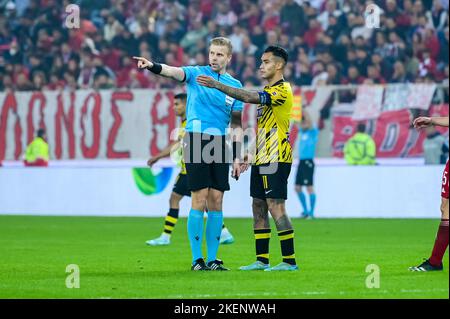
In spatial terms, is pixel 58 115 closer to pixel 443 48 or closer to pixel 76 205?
pixel 76 205

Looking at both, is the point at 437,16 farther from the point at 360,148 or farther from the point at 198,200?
the point at 198,200

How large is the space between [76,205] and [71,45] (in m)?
5.76

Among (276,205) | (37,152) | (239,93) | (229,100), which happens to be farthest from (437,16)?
(239,93)

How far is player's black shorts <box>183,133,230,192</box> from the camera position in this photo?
10.8 meters

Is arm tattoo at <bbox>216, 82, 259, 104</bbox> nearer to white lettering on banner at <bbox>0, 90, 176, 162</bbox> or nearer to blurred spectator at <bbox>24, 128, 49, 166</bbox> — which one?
white lettering on banner at <bbox>0, 90, 176, 162</bbox>

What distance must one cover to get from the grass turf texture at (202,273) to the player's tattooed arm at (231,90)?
1.66m

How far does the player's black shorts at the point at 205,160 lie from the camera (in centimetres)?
1084

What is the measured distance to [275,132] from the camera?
1075cm

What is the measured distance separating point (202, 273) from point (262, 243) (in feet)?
2.60

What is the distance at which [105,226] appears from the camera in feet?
63.6

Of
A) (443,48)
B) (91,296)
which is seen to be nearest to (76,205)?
(443,48)

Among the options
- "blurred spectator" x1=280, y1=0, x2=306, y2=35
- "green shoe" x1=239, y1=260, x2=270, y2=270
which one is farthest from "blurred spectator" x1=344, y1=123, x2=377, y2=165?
"green shoe" x1=239, y1=260, x2=270, y2=270

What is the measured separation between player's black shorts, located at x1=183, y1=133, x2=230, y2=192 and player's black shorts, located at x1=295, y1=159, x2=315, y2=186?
10.6 metres

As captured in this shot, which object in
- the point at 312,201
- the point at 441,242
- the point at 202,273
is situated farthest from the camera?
the point at 312,201
